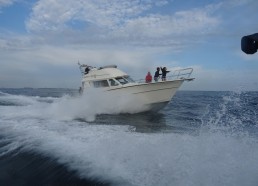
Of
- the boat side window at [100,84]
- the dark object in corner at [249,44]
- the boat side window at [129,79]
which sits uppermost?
Result: the dark object in corner at [249,44]

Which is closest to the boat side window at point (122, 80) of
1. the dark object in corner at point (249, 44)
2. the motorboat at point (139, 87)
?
the motorboat at point (139, 87)

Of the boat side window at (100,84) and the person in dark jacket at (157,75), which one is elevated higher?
the person in dark jacket at (157,75)

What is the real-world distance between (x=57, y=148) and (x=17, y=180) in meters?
2.10

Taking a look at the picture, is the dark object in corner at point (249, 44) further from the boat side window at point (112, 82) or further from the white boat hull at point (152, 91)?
the boat side window at point (112, 82)

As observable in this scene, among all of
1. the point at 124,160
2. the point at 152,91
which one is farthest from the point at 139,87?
the point at 124,160

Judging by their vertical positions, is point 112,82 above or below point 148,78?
below

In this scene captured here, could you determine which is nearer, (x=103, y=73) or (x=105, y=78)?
(x=105, y=78)

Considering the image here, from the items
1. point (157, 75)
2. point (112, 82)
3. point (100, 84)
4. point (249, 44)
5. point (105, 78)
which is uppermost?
point (249, 44)

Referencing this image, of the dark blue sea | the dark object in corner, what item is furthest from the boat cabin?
the dark object in corner

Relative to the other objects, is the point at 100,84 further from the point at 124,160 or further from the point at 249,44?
the point at 249,44

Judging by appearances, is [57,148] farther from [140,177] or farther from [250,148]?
[250,148]

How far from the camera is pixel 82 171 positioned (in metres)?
6.02

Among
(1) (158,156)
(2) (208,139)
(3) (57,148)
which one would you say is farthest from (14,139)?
(2) (208,139)

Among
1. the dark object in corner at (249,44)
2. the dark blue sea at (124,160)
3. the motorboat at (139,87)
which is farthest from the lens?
the motorboat at (139,87)
